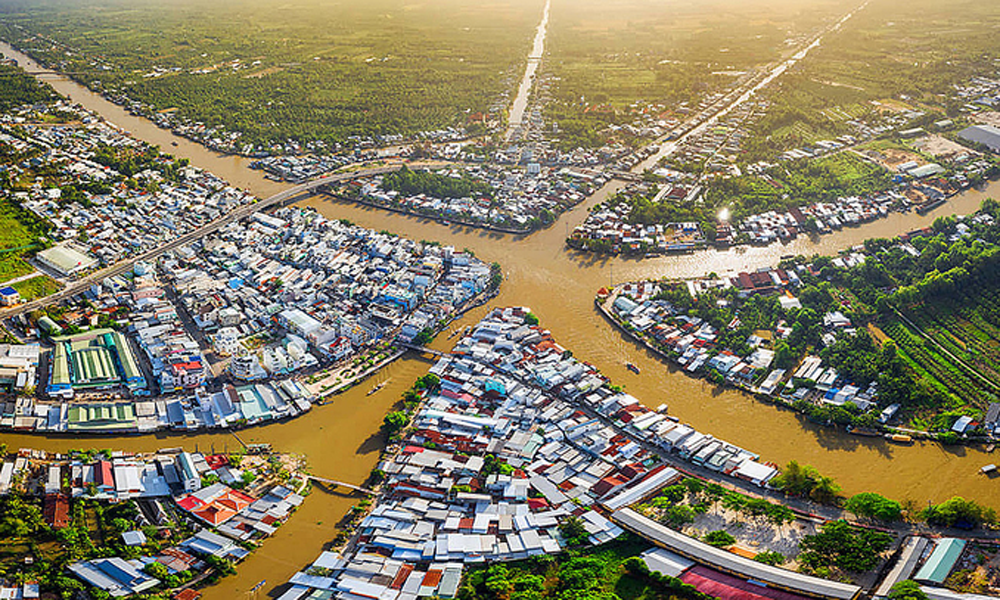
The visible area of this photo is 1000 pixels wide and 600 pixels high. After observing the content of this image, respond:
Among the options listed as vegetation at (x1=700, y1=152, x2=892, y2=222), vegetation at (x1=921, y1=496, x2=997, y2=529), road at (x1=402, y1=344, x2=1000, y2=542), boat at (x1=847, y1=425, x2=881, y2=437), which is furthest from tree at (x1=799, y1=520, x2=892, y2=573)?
vegetation at (x1=700, y1=152, x2=892, y2=222)

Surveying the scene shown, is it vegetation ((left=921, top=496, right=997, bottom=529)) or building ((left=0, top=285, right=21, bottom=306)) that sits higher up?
building ((left=0, top=285, right=21, bottom=306))

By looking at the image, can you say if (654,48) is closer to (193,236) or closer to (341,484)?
(193,236)

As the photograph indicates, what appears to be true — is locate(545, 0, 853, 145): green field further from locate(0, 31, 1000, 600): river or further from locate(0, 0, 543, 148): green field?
locate(0, 31, 1000, 600): river

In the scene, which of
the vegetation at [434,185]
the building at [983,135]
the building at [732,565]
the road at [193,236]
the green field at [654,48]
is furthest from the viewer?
the green field at [654,48]

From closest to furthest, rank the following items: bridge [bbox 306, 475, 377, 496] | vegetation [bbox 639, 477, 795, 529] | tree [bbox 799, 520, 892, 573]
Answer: tree [bbox 799, 520, 892, 573] < vegetation [bbox 639, 477, 795, 529] < bridge [bbox 306, 475, 377, 496]

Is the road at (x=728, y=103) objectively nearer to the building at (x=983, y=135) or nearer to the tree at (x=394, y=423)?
the building at (x=983, y=135)

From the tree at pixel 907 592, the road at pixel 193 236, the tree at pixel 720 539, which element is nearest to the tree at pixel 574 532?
the tree at pixel 720 539

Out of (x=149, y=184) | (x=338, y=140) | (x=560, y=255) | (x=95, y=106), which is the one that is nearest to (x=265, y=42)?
(x=95, y=106)
